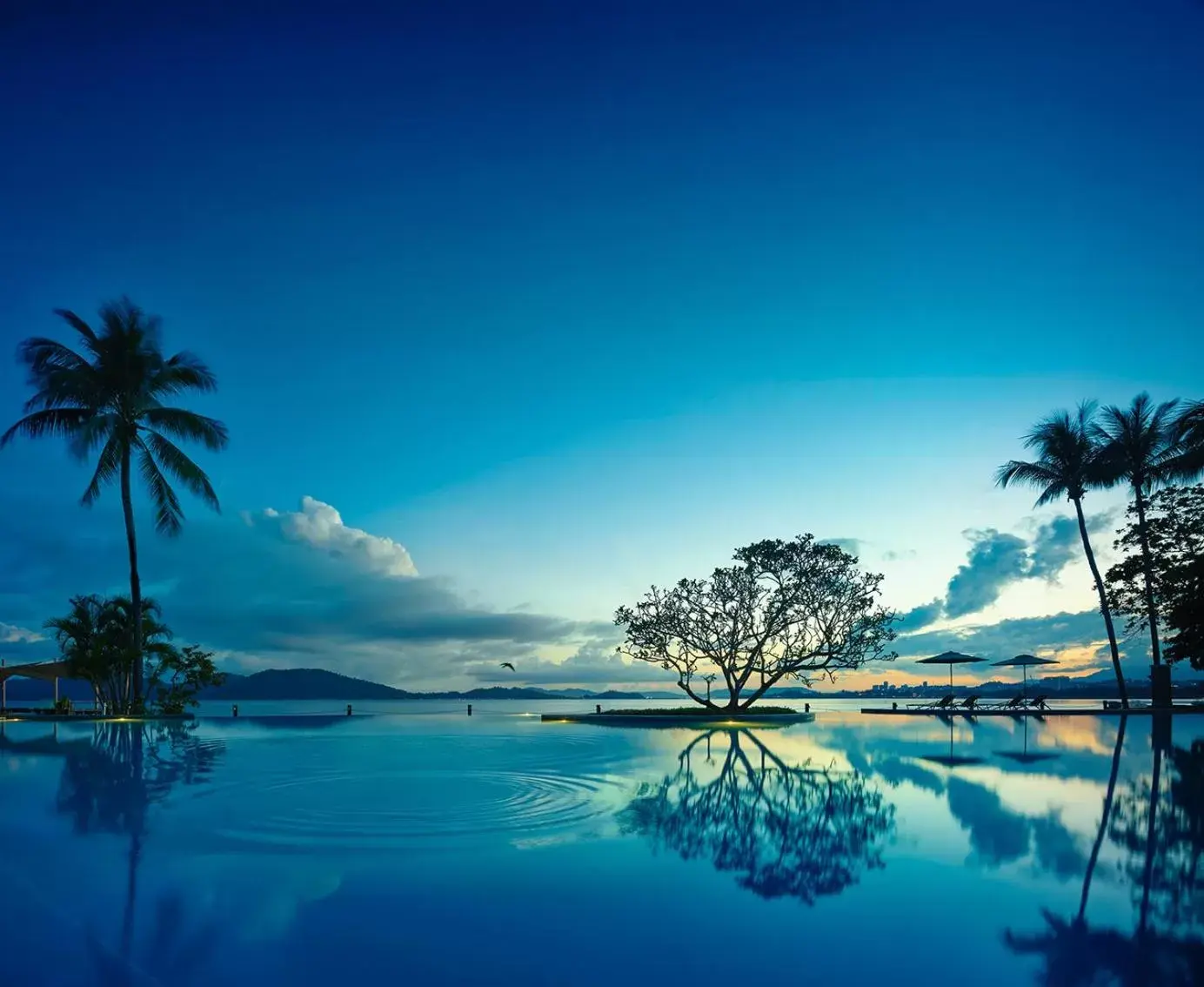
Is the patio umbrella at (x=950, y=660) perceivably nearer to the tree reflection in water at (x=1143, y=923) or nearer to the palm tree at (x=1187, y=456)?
the palm tree at (x=1187, y=456)

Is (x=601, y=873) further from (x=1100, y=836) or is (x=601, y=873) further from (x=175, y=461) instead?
(x=175, y=461)

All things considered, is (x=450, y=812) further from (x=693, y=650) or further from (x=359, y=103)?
(x=693, y=650)

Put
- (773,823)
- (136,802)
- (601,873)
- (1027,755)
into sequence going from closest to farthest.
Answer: (601,873), (773,823), (136,802), (1027,755)

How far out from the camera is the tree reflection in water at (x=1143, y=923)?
4.30 m

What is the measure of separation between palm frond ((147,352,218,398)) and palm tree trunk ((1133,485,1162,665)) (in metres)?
31.9

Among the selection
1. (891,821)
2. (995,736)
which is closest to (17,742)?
(891,821)

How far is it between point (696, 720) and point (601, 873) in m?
19.6

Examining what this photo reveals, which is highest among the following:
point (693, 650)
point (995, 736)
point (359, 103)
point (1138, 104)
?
point (359, 103)

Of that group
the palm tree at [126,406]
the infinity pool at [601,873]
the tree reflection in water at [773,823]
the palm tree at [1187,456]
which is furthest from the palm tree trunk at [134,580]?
the palm tree at [1187,456]

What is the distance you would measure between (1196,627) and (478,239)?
1702 centimetres

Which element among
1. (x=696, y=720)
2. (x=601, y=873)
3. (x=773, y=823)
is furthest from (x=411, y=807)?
(x=696, y=720)

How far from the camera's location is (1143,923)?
512 cm

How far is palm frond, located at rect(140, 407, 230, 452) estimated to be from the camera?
2453cm

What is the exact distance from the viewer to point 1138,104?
469 inches
